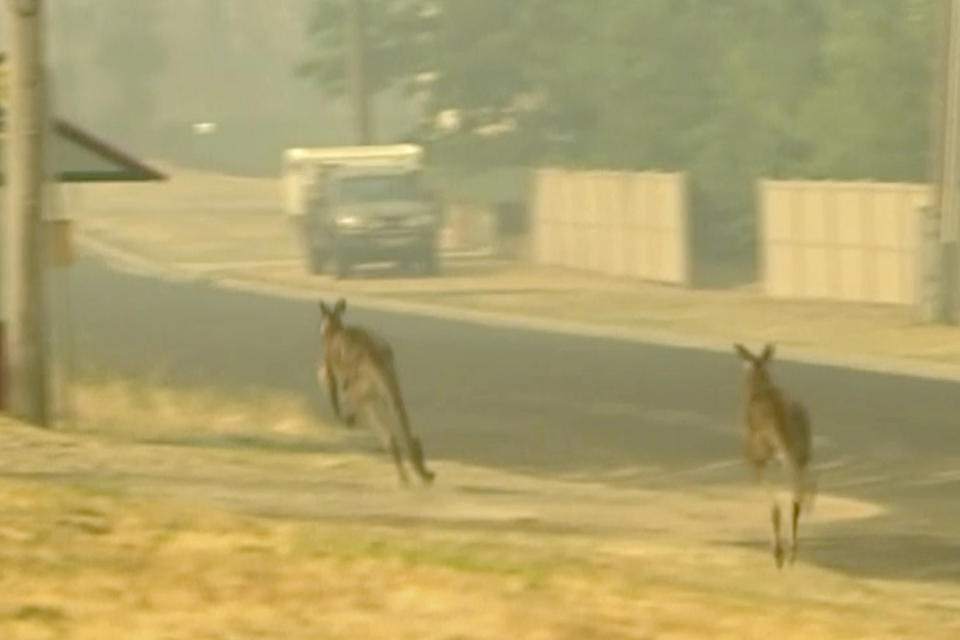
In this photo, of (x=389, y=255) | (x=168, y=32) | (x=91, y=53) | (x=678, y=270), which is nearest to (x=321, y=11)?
(x=389, y=255)

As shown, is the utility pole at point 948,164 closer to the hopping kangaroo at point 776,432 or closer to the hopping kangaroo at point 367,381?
the hopping kangaroo at point 367,381

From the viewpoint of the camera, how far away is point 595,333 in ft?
157

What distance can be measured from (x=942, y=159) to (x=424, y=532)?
27647mm

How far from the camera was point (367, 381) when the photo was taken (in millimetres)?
21859

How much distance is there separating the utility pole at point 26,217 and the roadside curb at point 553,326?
42.4 ft

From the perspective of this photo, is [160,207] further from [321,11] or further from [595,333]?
[595,333]

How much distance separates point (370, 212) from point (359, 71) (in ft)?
47.0

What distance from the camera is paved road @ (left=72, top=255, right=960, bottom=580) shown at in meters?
24.5

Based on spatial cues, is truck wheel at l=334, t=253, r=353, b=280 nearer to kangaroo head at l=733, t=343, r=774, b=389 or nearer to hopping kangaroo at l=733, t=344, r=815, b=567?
kangaroo head at l=733, t=343, r=774, b=389

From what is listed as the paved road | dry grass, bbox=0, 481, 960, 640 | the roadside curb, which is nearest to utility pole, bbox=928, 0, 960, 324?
the roadside curb

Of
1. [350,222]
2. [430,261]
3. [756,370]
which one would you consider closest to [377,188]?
[350,222]

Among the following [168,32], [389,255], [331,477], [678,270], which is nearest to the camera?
[331,477]

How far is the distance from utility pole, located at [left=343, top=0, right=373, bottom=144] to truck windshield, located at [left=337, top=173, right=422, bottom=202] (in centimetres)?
1183

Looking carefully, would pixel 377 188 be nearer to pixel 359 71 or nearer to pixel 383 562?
pixel 359 71
